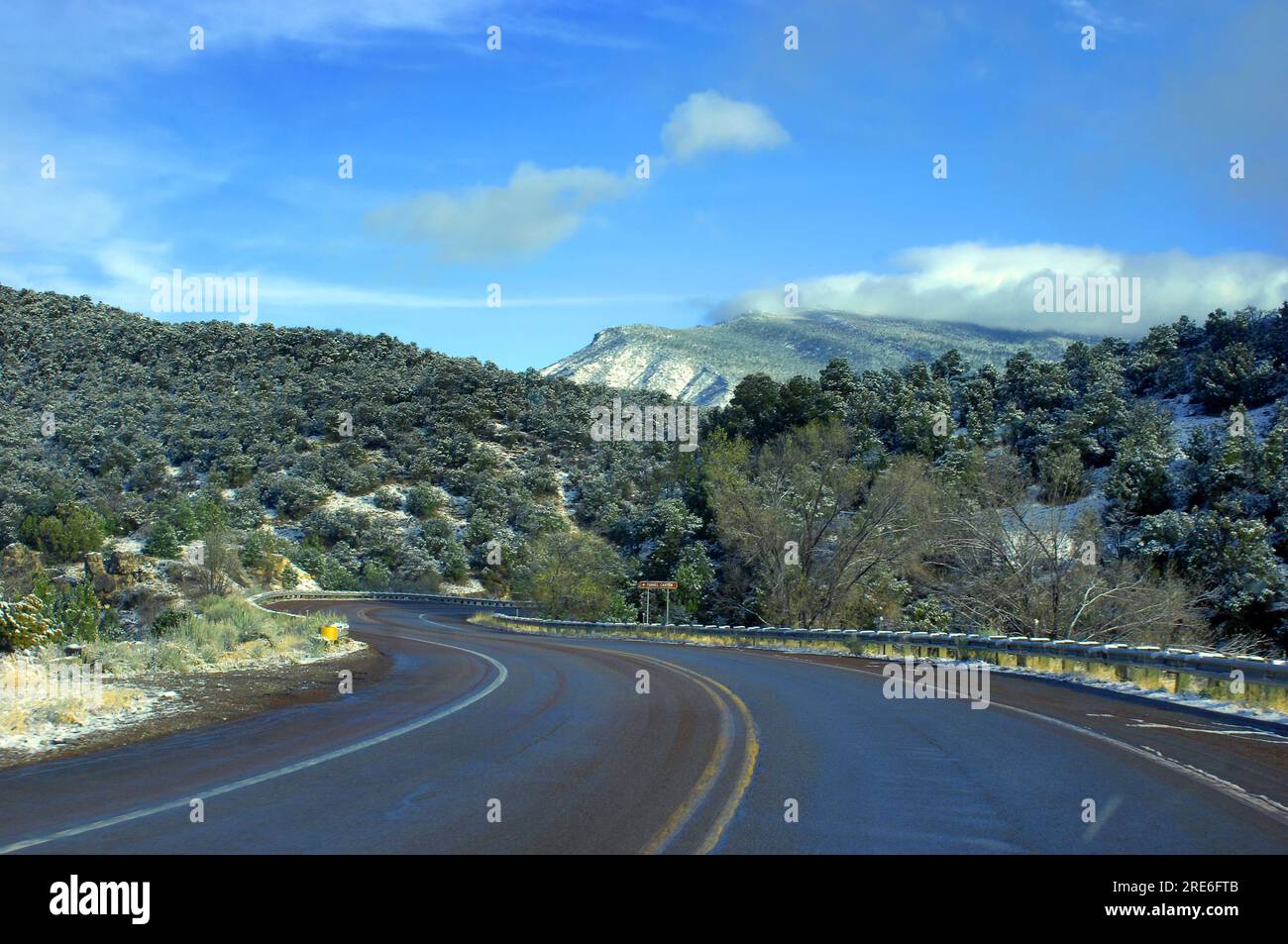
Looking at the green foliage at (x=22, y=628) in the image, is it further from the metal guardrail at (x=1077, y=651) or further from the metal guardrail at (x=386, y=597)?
the metal guardrail at (x=386, y=597)

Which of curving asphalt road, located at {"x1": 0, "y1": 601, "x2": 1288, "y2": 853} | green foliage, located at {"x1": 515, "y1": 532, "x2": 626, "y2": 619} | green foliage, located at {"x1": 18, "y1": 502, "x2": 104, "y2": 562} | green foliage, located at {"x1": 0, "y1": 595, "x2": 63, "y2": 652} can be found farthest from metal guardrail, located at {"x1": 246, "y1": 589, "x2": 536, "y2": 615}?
curving asphalt road, located at {"x1": 0, "y1": 601, "x2": 1288, "y2": 853}

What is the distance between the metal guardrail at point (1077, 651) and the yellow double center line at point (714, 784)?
742 centimetres

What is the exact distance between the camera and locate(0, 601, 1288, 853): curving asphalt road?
704 centimetres

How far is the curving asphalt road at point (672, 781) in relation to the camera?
7.04 m

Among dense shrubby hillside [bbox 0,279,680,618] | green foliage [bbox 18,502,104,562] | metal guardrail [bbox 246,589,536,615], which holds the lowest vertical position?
metal guardrail [bbox 246,589,536,615]

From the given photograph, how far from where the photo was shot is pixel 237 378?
108938 mm

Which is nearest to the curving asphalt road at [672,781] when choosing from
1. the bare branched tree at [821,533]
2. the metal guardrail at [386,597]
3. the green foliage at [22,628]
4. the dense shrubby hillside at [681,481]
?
the green foliage at [22,628]

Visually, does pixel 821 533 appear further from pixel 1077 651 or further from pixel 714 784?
pixel 714 784

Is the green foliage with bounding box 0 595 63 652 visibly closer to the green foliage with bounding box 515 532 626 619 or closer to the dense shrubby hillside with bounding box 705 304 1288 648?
the dense shrubby hillside with bounding box 705 304 1288 648

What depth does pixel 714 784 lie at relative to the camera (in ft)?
29.4

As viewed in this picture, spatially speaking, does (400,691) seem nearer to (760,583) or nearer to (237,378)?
(760,583)

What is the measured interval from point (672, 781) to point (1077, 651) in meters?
14.8

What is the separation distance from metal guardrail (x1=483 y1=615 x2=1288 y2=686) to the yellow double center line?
7.42 metres
